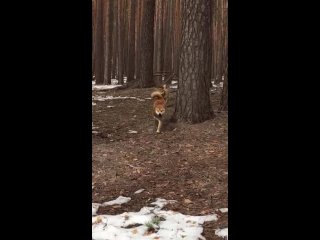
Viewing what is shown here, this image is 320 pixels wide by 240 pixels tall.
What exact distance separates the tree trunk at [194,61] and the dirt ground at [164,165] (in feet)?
1.24

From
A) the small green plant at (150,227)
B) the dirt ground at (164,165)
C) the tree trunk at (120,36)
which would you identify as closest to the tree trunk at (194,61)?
the dirt ground at (164,165)

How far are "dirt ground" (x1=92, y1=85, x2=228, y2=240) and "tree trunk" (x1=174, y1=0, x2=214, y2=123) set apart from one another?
0.38 m

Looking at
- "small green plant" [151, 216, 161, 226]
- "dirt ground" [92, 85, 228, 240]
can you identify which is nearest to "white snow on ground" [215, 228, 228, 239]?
"dirt ground" [92, 85, 228, 240]

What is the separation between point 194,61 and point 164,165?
2.67 m

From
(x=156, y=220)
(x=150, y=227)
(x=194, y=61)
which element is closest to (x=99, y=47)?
(x=194, y=61)

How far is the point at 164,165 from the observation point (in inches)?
256

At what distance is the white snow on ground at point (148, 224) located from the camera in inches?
161

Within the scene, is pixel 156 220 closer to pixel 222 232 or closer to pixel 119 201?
pixel 222 232
